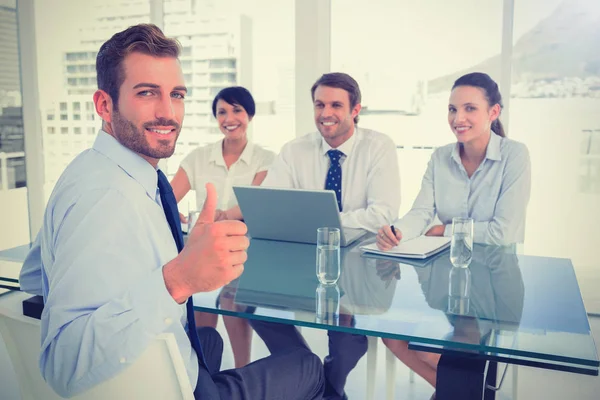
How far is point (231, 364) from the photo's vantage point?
2.85 metres

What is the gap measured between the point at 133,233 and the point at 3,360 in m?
2.38

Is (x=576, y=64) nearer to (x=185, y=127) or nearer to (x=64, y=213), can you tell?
(x=185, y=127)

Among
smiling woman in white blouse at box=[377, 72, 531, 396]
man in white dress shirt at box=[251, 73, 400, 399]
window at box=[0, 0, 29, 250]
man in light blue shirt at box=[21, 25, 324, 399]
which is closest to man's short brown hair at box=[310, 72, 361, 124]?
man in white dress shirt at box=[251, 73, 400, 399]

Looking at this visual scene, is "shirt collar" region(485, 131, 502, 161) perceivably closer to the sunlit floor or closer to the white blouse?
the sunlit floor

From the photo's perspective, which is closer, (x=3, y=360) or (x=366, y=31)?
(x=3, y=360)

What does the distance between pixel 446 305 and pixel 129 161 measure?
85 cm

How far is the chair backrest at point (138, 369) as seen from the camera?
3.17 feet

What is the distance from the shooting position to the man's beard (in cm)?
132

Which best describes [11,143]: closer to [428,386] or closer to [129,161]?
[428,386]

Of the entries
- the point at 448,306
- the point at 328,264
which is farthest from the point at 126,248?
the point at 448,306

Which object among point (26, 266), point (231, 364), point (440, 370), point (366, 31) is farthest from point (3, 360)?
point (366, 31)

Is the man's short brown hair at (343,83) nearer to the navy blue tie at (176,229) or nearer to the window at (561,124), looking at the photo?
the window at (561,124)

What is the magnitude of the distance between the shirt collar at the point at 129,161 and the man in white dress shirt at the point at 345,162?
56.7 inches

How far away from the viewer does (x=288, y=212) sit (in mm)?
2123
